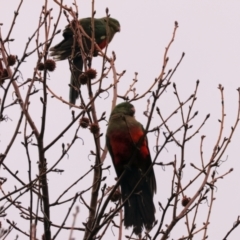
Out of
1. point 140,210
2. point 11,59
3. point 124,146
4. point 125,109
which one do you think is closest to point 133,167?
point 124,146

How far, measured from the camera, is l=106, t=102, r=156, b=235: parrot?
4.88m

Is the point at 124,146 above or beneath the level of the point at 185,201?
above

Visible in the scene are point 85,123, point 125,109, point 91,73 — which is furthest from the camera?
point 125,109

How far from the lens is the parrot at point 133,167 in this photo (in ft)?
16.0

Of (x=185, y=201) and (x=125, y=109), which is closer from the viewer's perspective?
(x=185, y=201)

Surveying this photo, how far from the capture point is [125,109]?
19.0 feet

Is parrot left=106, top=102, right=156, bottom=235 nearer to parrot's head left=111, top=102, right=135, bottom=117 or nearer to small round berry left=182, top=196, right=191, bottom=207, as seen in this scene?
parrot's head left=111, top=102, right=135, bottom=117

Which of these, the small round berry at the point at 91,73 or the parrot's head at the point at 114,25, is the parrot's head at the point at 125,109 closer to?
the small round berry at the point at 91,73

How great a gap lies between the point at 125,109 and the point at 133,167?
75 cm

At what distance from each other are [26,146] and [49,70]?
0.91 m

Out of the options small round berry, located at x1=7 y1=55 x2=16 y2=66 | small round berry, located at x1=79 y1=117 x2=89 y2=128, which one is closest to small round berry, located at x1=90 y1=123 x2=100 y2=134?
small round berry, located at x1=79 y1=117 x2=89 y2=128

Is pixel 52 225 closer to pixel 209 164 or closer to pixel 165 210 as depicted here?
pixel 165 210

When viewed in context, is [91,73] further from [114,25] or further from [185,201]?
[114,25]

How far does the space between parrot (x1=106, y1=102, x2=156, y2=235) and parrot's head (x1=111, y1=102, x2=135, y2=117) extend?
21mm
